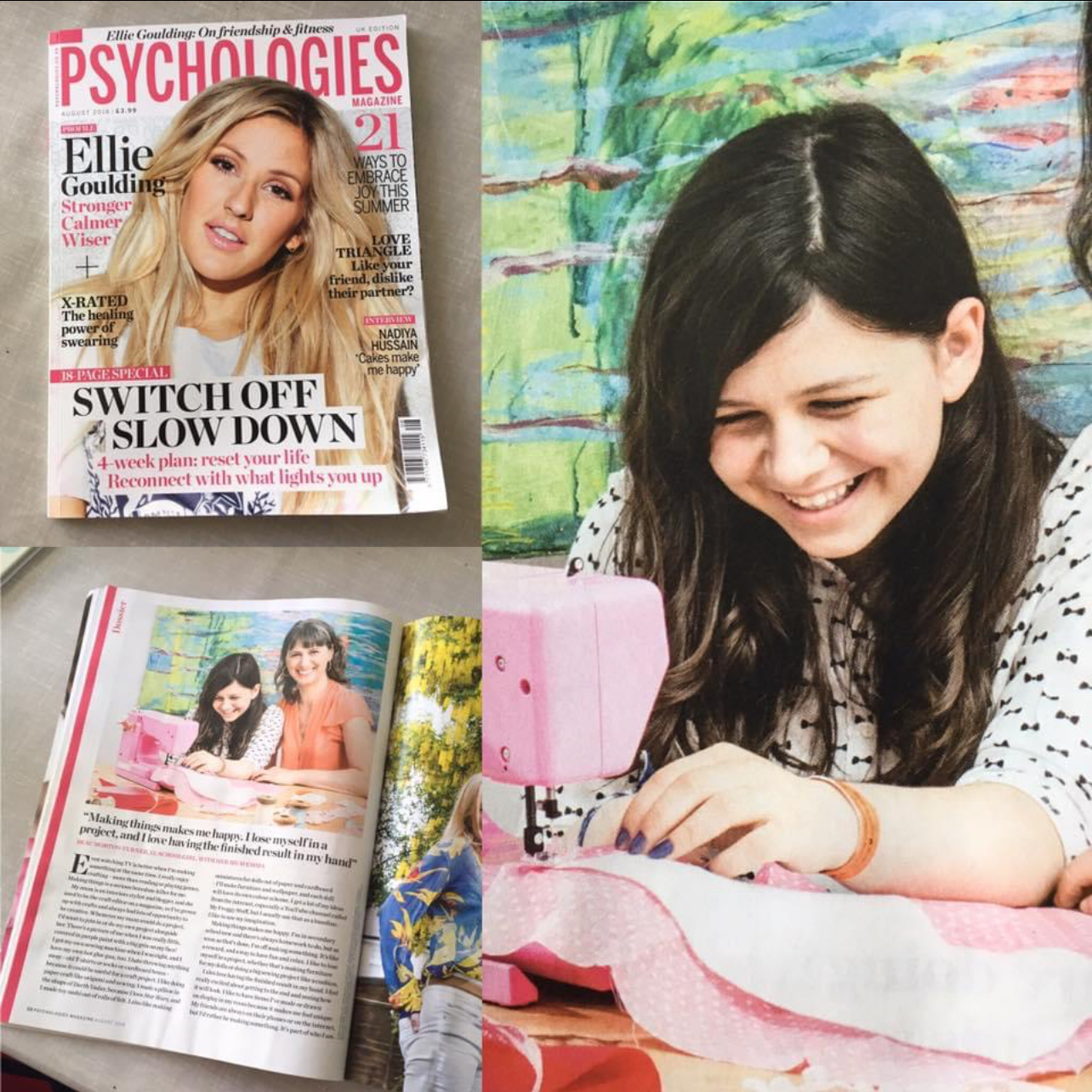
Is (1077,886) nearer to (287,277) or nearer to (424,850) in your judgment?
(424,850)

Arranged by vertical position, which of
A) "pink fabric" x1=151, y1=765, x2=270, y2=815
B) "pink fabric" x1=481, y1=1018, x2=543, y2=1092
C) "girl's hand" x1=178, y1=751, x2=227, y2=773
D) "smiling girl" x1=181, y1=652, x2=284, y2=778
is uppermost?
"smiling girl" x1=181, y1=652, x2=284, y2=778

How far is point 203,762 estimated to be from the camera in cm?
63

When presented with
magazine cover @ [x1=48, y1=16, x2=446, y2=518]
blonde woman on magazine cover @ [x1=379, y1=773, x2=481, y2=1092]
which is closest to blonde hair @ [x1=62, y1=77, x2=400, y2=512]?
magazine cover @ [x1=48, y1=16, x2=446, y2=518]

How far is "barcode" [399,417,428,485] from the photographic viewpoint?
65cm

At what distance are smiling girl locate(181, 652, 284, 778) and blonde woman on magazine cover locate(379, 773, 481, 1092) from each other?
4.6 inches

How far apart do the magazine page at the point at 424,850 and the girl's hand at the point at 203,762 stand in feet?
0.32

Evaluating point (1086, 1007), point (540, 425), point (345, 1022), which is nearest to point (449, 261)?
point (540, 425)

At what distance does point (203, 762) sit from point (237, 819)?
0.04 meters

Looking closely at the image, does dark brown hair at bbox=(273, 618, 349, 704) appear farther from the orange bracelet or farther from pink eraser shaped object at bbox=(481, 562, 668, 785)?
the orange bracelet

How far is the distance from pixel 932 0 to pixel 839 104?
0.09m

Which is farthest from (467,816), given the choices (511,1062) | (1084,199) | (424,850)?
(1084,199)

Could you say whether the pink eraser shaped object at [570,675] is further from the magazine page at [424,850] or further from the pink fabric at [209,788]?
the pink fabric at [209,788]

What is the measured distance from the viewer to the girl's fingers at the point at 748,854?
22.9 inches

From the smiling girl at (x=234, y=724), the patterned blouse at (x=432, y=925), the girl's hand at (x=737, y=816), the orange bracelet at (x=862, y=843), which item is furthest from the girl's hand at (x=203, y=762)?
the orange bracelet at (x=862, y=843)
